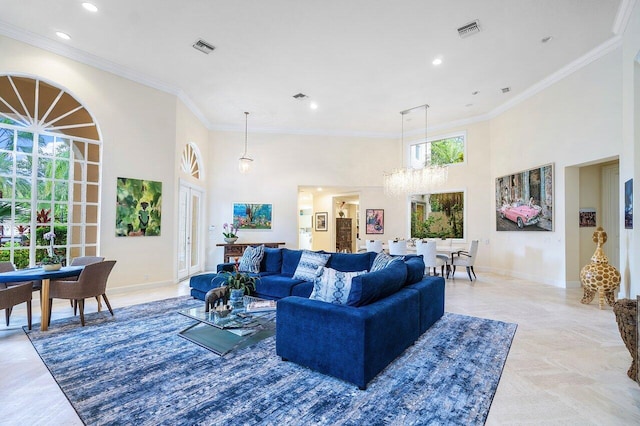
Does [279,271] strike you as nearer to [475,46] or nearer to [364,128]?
[475,46]

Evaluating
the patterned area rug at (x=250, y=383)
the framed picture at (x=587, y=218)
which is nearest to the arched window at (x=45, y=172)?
the patterned area rug at (x=250, y=383)

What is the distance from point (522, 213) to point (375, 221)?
3.87 meters

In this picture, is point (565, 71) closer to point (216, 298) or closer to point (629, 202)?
point (629, 202)

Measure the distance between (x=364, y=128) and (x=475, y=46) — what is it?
4.40 metres

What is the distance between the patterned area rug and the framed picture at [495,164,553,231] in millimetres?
4271

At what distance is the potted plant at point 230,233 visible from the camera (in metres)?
7.96

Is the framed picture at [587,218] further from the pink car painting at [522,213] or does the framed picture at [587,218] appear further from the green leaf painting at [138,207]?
the green leaf painting at [138,207]

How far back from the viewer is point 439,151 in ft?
30.1

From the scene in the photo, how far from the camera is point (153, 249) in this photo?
241 inches

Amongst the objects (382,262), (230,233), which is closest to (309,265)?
(382,262)

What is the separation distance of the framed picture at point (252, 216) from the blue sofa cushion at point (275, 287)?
4232 millimetres

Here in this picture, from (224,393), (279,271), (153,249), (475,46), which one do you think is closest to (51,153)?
(153,249)

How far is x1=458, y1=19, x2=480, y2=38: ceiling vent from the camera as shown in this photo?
4391 millimetres

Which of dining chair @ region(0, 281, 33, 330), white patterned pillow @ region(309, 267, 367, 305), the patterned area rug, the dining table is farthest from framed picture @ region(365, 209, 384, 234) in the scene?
dining chair @ region(0, 281, 33, 330)
